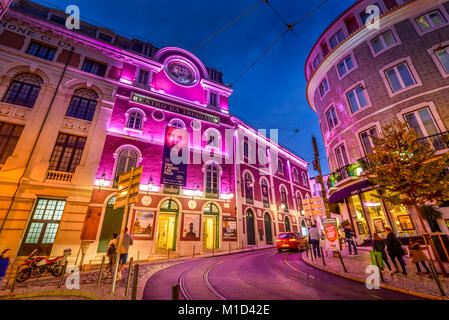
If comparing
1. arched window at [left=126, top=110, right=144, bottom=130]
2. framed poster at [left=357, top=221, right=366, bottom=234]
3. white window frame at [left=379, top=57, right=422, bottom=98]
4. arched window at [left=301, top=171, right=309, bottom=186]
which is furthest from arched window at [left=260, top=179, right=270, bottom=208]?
arched window at [left=126, top=110, right=144, bottom=130]

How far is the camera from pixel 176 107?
790 inches

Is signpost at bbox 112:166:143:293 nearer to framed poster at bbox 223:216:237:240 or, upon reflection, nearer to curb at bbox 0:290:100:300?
curb at bbox 0:290:100:300

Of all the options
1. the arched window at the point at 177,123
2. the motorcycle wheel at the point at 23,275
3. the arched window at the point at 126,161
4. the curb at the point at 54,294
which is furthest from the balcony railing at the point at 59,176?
the arched window at the point at 177,123

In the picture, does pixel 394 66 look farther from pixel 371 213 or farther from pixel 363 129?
pixel 371 213

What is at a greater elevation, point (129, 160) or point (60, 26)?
point (60, 26)

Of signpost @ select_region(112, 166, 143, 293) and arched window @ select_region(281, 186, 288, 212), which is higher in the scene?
arched window @ select_region(281, 186, 288, 212)

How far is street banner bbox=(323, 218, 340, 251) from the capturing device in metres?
8.94

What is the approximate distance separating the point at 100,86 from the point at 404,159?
68.8 ft

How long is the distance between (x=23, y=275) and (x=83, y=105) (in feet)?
39.8

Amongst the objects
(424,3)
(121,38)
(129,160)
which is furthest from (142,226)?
(424,3)

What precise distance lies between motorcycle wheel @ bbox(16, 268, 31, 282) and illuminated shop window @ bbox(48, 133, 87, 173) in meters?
6.86

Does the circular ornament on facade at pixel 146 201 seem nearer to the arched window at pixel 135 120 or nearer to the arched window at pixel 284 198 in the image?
the arched window at pixel 135 120

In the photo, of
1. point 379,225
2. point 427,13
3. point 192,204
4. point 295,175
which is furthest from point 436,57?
point 295,175
